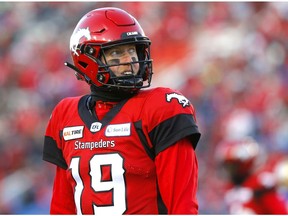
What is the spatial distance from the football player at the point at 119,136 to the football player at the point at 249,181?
2.45m

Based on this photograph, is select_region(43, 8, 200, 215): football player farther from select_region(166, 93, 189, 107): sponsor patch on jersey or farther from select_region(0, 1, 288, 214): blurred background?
select_region(0, 1, 288, 214): blurred background

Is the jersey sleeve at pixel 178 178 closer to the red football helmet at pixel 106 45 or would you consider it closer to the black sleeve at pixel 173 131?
the black sleeve at pixel 173 131

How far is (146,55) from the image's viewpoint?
2307 mm

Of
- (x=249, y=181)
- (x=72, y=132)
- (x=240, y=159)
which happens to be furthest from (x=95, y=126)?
(x=240, y=159)

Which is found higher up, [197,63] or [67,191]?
[197,63]

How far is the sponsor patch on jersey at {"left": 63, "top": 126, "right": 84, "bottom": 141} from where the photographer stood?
2.23 m

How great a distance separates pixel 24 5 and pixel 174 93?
5.32 m

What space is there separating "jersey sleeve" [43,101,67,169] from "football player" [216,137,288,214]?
97.1 inches

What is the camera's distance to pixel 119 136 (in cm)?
212

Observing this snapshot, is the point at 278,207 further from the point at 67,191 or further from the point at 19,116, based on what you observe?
the point at 19,116

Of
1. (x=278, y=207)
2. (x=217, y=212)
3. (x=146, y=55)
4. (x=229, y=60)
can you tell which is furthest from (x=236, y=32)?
(x=146, y=55)

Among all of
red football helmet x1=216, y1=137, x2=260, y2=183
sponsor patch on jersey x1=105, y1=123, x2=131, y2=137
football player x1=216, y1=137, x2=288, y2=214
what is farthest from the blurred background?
sponsor patch on jersey x1=105, y1=123, x2=131, y2=137

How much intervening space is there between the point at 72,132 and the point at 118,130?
214 millimetres

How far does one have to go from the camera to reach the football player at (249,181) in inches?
Answer: 179
